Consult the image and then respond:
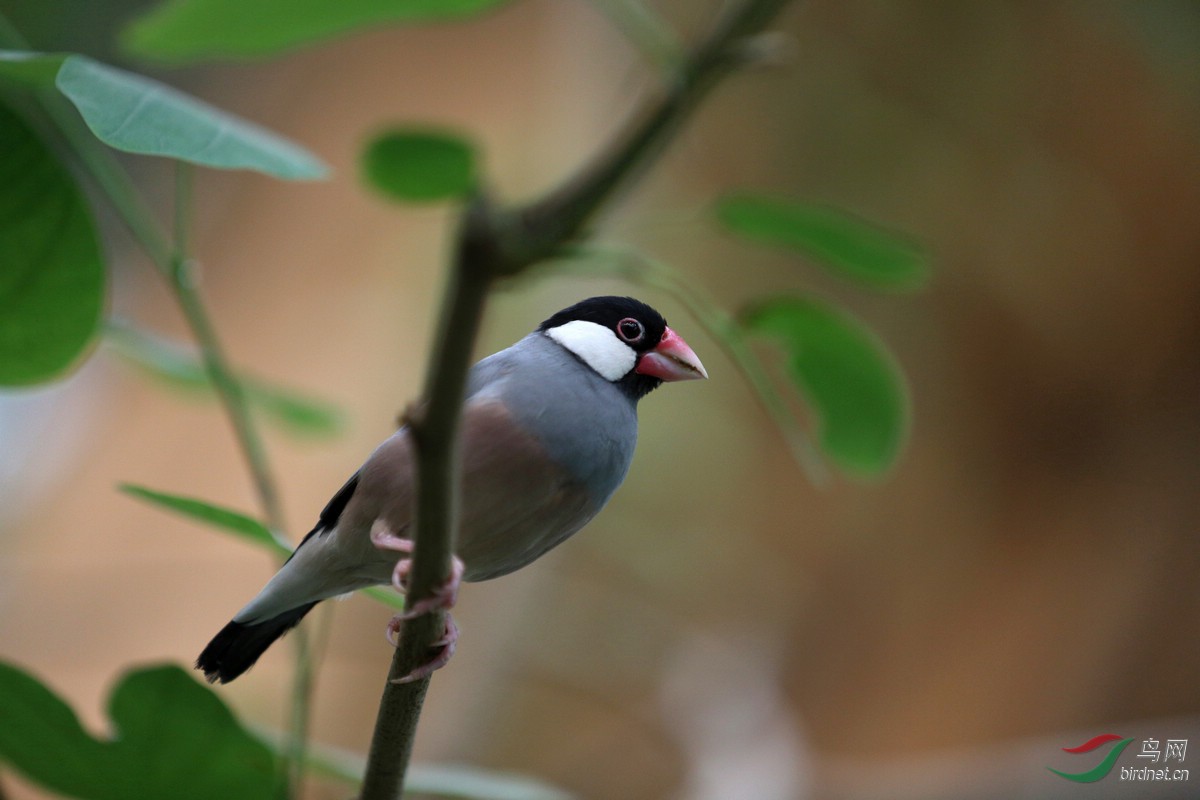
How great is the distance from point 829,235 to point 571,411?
0.97 ft

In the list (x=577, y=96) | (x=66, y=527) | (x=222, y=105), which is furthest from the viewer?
(x=222, y=105)

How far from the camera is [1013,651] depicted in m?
3.51

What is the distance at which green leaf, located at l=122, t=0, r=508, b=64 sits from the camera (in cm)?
76

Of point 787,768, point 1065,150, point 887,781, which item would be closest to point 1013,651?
point 887,781

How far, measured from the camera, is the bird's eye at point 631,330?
47.2 inches

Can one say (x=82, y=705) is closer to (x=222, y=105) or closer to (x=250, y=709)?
(x=250, y=709)

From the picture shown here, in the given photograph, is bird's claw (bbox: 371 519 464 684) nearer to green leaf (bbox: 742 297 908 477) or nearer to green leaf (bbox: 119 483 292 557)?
green leaf (bbox: 119 483 292 557)

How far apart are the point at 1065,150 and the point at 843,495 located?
1.35m

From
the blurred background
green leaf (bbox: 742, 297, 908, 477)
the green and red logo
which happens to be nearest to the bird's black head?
green leaf (bbox: 742, 297, 908, 477)

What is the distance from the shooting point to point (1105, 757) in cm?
165

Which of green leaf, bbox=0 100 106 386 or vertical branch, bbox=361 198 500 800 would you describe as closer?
vertical branch, bbox=361 198 500 800

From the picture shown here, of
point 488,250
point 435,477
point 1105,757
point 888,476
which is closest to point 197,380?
point 435,477

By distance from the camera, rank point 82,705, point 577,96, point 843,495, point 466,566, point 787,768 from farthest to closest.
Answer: point 82,705 < point 577,96 < point 843,495 < point 787,768 < point 466,566

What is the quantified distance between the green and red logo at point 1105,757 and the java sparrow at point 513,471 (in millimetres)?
902
